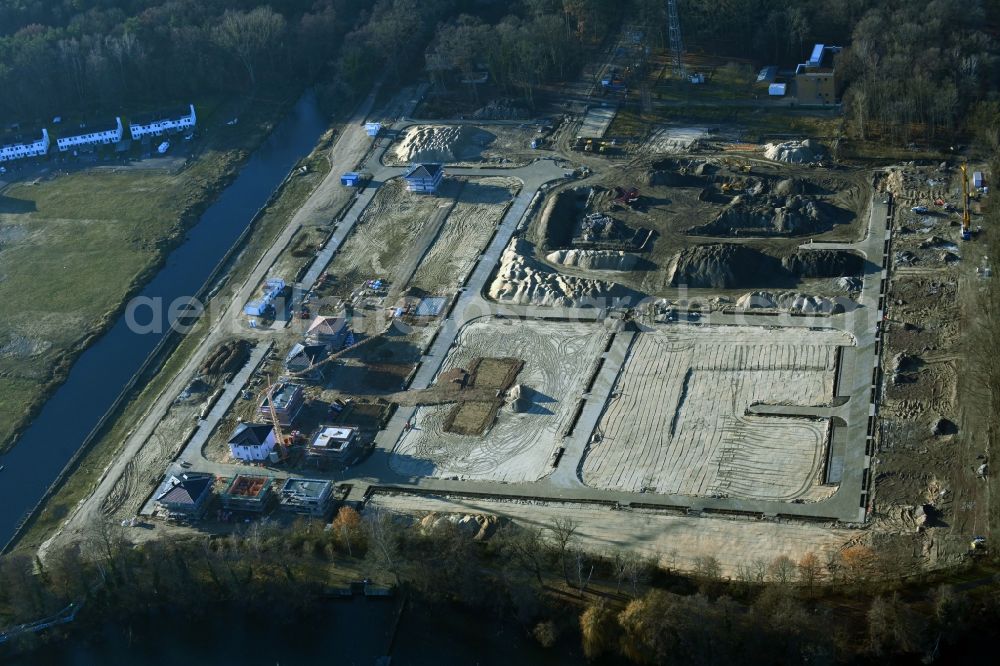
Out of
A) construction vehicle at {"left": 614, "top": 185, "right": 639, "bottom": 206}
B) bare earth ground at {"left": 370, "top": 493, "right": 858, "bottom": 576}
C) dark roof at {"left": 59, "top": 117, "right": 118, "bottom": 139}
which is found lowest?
construction vehicle at {"left": 614, "top": 185, "right": 639, "bottom": 206}

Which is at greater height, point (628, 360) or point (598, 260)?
Result: point (598, 260)

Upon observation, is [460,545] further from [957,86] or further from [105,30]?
[105,30]

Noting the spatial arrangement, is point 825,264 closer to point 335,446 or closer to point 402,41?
point 335,446

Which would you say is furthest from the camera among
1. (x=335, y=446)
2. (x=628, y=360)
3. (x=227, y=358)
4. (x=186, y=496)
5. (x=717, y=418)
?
(x=227, y=358)

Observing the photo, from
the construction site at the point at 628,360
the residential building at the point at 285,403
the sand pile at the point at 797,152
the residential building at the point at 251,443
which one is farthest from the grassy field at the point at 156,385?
the sand pile at the point at 797,152

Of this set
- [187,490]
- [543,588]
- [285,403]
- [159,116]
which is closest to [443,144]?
[159,116]

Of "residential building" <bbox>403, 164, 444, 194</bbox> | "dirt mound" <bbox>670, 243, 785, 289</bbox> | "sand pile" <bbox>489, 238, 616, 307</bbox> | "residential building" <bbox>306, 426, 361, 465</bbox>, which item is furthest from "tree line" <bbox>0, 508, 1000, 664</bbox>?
"residential building" <bbox>403, 164, 444, 194</bbox>

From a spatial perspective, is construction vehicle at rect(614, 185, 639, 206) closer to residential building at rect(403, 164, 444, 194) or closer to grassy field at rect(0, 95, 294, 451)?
residential building at rect(403, 164, 444, 194)
